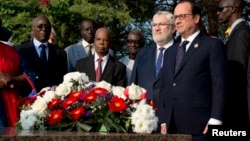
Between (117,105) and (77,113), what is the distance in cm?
34

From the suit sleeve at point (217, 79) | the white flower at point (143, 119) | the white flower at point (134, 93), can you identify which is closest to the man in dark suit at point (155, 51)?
the suit sleeve at point (217, 79)

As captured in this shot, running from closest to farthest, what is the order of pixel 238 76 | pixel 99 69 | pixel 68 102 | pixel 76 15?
1. pixel 68 102
2. pixel 238 76
3. pixel 99 69
4. pixel 76 15

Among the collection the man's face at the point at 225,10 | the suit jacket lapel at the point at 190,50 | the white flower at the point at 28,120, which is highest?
the man's face at the point at 225,10

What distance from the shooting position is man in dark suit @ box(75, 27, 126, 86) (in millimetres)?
8594

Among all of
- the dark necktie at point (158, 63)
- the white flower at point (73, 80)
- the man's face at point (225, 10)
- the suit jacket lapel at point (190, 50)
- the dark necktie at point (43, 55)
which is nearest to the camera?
the white flower at point (73, 80)

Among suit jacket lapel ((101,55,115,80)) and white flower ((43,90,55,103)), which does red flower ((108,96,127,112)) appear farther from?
suit jacket lapel ((101,55,115,80))

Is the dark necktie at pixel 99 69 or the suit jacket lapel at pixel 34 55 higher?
the suit jacket lapel at pixel 34 55

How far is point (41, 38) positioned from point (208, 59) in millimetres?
3121

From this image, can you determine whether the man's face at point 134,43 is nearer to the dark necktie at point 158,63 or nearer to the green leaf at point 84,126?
the dark necktie at point 158,63

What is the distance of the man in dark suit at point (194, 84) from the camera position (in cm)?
619

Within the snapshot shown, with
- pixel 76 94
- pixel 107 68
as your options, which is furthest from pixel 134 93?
pixel 107 68

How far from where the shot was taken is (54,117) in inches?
208

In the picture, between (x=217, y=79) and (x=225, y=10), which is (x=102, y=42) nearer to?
(x=225, y=10)

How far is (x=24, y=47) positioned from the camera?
8539mm
